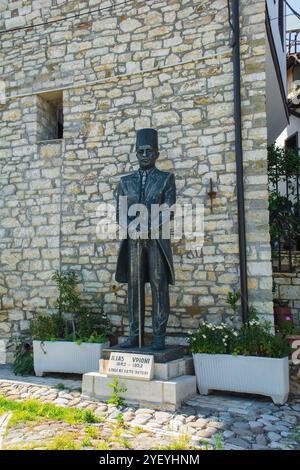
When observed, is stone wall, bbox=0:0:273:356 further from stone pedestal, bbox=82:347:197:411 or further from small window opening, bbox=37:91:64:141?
stone pedestal, bbox=82:347:197:411

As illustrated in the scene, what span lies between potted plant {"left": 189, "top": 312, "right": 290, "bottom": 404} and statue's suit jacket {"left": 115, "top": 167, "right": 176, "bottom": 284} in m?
0.83

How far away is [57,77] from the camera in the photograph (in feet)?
22.1

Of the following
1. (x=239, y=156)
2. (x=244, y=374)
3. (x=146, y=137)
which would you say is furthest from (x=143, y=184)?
(x=244, y=374)

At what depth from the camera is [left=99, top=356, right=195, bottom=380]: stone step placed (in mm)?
4367

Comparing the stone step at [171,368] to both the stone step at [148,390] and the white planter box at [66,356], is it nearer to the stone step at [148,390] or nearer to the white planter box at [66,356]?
the stone step at [148,390]

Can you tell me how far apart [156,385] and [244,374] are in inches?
39.3

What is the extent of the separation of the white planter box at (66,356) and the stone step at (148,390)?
2.70 feet

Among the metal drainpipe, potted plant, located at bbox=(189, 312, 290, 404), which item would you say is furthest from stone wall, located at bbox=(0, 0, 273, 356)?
potted plant, located at bbox=(189, 312, 290, 404)

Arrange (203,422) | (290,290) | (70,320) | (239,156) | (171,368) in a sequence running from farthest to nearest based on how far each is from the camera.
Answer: (290,290), (70,320), (239,156), (171,368), (203,422)

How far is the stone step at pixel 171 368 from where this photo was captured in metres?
4.37

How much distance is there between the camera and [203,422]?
12.4 ft

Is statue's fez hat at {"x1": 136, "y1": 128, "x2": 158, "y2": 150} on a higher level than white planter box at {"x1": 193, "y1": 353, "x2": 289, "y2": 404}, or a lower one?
higher

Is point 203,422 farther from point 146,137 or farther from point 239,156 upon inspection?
point 239,156
